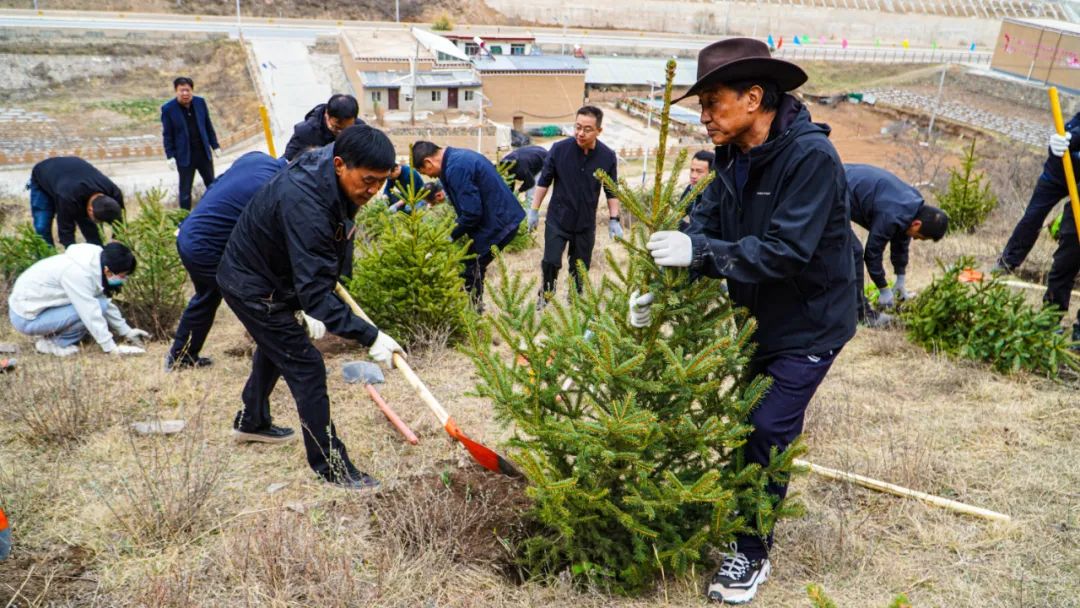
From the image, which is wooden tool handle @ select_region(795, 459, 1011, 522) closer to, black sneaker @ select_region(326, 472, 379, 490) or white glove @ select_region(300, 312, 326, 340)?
black sneaker @ select_region(326, 472, 379, 490)

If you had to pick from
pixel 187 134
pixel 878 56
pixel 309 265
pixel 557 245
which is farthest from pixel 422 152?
pixel 878 56

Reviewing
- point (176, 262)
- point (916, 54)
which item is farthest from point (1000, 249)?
point (916, 54)

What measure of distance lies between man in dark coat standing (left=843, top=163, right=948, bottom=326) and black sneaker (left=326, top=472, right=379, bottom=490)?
12.0ft

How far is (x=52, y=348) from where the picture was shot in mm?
5215

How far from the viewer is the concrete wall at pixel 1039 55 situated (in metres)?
35.3

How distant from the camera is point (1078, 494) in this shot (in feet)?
12.1

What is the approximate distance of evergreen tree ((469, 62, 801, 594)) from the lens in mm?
2604

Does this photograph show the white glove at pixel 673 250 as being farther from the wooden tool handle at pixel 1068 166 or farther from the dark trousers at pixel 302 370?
the wooden tool handle at pixel 1068 166

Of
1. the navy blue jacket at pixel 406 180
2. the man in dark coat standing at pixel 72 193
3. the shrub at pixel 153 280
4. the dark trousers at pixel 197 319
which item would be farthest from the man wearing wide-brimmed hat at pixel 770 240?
the man in dark coat standing at pixel 72 193

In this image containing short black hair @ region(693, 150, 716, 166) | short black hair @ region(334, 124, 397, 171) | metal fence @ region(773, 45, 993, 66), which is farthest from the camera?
metal fence @ region(773, 45, 993, 66)

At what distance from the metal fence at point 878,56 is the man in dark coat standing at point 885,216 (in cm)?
4897

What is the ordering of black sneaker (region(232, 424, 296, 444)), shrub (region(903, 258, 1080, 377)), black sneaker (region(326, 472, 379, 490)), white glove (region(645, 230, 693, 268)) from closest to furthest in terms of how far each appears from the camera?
white glove (region(645, 230, 693, 268))
black sneaker (region(326, 472, 379, 490))
black sneaker (region(232, 424, 296, 444))
shrub (region(903, 258, 1080, 377))

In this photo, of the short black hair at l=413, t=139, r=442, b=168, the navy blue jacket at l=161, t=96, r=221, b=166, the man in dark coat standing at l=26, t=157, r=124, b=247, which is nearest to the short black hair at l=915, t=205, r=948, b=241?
the short black hair at l=413, t=139, r=442, b=168

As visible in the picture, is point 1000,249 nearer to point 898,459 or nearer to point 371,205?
point 898,459
